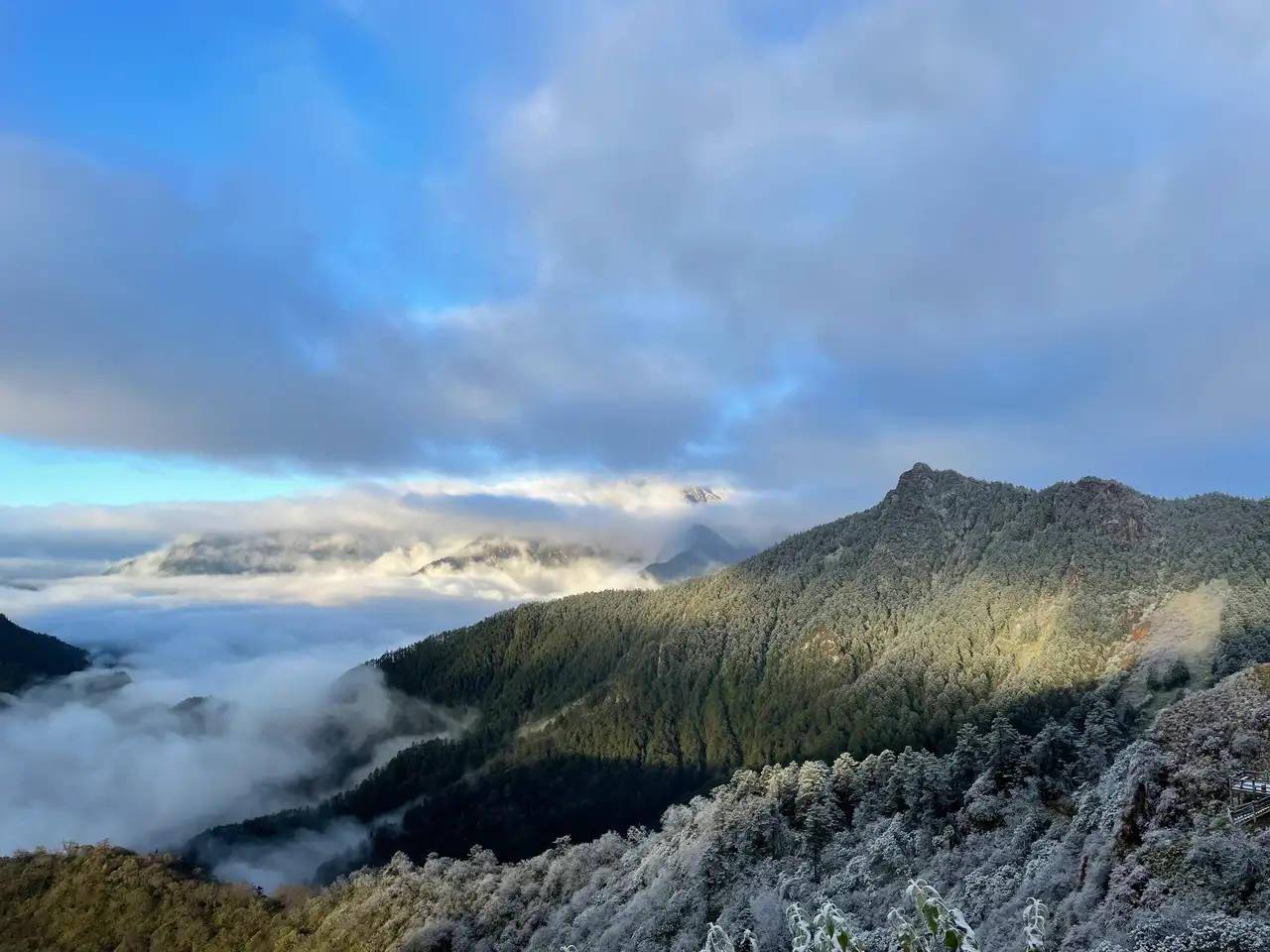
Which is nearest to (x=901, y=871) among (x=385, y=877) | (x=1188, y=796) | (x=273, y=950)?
(x=1188, y=796)

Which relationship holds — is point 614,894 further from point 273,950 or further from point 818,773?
point 273,950

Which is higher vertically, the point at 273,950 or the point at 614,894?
the point at 614,894

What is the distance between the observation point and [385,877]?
151125 millimetres

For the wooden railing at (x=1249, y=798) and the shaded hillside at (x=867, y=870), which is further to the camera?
the wooden railing at (x=1249, y=798)

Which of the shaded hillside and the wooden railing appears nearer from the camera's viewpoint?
the shaded hillside

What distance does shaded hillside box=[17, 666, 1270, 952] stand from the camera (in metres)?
45.8

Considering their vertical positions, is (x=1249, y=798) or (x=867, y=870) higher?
(x=1249, y=798)

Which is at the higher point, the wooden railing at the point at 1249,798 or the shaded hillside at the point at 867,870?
the wooden railing at the point at 1249,798

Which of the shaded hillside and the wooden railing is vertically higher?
the wooden railing

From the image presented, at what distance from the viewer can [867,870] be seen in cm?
8212

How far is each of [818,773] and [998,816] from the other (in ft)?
128

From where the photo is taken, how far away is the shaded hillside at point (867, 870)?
45.8 meters

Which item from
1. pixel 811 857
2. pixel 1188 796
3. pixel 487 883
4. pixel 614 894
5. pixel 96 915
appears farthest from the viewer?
pixel 96 915

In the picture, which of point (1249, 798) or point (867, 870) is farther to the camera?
point (867, 870)
